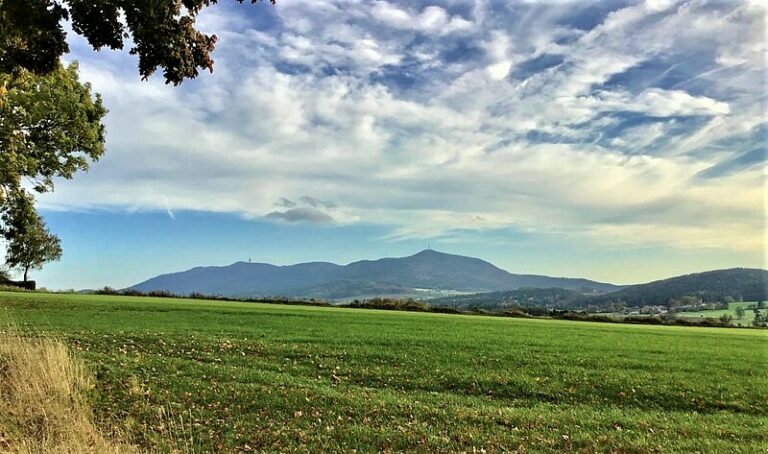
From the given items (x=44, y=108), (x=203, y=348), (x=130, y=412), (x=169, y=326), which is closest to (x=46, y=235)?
(x=44, y=108)

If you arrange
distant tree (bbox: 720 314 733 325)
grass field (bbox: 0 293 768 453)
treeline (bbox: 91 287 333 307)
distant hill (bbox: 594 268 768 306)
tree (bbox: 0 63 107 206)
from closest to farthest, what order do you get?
grass field (bbox: 0 293 768 453), tree (bbox: 0 63 107 206), distant tree (bbox: 720 314 733 325), treeline (bbox: 91 287 333 307), distant hill (bbox: 594 268 768 306)

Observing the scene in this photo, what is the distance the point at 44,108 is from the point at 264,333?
17.5 m

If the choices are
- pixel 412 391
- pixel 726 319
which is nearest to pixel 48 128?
pixel 412 391

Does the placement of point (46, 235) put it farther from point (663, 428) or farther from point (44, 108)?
point (663, 428)

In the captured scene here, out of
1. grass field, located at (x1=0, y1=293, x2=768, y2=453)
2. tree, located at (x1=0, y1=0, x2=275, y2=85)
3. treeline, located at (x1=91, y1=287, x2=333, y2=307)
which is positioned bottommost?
grass field, located at (x1=0, y1=293, x2=768, y2=453)

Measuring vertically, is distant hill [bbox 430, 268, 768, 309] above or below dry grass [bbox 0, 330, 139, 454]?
above

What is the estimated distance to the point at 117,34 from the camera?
1224cm

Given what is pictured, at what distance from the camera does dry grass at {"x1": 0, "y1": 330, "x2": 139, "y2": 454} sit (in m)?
10.0

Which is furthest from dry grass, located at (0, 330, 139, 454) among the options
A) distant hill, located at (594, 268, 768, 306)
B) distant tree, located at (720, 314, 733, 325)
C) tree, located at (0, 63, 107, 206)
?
distant hill, located at (594, 268, 768, 306)

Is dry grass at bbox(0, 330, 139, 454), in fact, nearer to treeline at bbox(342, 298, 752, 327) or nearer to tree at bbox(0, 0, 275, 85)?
tree at bbox(0, 0, 275, 85)

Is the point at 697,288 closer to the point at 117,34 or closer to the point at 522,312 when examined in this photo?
the point at 522,312

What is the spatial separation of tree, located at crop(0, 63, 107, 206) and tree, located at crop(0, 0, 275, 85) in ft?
53.1

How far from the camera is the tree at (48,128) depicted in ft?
88.0

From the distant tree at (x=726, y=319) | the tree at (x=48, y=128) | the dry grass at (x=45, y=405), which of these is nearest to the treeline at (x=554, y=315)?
the distant tree at (x=726, y=319)
